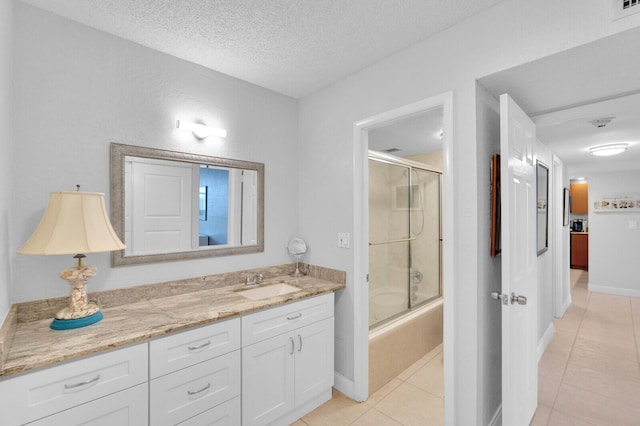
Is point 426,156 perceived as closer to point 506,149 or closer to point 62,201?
point 506,149

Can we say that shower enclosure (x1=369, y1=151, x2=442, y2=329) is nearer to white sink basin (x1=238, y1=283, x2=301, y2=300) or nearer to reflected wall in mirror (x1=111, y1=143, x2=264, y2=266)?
white sink basin (x1=238, y1=283, x2=301, y2=300)

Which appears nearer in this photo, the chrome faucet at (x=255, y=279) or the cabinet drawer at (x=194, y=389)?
the cabinet drawer at (x=194, y=389)

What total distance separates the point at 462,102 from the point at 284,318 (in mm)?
1708

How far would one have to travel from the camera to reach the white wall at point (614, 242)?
16.1 ft

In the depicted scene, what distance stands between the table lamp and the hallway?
285 cm

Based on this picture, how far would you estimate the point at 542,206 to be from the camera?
2744 millimetres

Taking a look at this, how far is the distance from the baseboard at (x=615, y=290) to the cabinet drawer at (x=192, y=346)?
6.37 metres

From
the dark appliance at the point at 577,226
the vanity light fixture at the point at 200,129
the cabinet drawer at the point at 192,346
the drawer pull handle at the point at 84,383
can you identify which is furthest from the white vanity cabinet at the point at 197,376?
the dark appliance at the point at 577,226

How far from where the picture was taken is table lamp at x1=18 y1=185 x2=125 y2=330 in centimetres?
135

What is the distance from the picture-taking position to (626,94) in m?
1.77

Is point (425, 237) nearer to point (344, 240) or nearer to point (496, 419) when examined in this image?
point (344, 240)

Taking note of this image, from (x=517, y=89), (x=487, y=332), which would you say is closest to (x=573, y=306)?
(x=487, y=332)

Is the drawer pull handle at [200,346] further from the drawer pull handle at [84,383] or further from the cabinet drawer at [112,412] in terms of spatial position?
the drawer pull handle at [84,383]

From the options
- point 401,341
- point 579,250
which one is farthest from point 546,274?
point 579,250
